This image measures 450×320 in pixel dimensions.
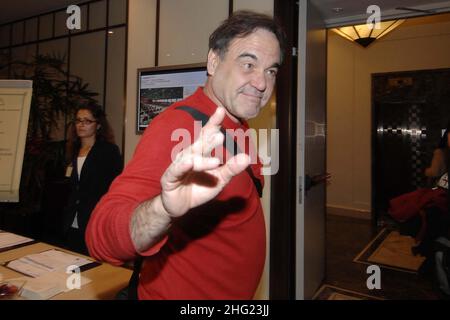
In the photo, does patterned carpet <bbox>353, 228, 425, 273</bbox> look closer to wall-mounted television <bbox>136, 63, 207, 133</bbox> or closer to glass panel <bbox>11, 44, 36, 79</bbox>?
wall-mounted television <bbox>136, 63, 207, 133</bbox>

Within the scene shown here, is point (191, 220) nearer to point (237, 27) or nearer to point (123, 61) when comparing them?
point (237, 27)

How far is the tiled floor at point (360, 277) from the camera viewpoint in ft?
9.81

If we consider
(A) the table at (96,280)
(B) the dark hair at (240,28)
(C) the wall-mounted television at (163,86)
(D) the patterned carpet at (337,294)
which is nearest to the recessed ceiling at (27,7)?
(C) the wall-mounted television at (163,86)

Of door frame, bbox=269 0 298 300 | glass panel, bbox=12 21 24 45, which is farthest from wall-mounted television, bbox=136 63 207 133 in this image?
glass panel, bbox=12 21 24 45

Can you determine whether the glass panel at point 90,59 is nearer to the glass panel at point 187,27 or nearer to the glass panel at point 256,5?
the glass panel at point 187,27

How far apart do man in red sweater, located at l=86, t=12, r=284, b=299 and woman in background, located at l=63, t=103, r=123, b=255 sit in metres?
1.54

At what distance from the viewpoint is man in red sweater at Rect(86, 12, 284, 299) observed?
65cm

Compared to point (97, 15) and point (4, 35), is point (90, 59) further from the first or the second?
point (4, 35)

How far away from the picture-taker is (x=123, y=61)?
3211 mm

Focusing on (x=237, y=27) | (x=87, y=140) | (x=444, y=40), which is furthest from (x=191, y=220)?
(x=444, y=40)

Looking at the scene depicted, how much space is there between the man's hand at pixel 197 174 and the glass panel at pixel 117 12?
3.03 meters

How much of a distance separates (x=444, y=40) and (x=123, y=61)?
481cm

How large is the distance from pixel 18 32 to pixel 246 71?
4.86m

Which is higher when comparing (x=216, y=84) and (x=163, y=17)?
(x=163, y=17)
